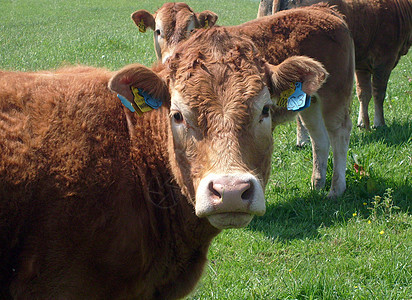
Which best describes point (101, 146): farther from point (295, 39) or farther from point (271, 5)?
point (271, 5)

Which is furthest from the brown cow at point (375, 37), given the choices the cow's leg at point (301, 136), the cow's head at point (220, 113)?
the cow's head at point (220, 113)

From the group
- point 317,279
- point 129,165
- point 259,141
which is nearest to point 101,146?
point 129,165

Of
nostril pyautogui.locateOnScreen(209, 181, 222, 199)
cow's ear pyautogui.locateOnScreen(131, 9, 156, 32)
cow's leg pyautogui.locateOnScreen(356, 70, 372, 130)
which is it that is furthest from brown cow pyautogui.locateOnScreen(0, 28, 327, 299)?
cow's ear pyautogui.locateOnScreen(131, 9, 156, 32)

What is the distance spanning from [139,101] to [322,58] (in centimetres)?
341

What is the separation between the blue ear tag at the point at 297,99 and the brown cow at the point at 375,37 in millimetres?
4492

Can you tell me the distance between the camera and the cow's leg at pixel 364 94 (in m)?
8.41

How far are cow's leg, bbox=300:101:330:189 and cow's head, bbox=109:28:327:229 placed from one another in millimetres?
2889

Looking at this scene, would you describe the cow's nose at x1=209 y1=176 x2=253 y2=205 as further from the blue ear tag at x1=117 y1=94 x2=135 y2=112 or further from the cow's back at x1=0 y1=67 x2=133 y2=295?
the blue ear tag at x1=117 y1=94 x2=135 y2=112

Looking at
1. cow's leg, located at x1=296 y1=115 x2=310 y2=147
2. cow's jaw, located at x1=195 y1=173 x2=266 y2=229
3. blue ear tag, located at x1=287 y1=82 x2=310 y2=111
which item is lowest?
cow's leg, located at x1=296 y1=115 x2=310 y2=147

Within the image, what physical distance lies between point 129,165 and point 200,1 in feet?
130

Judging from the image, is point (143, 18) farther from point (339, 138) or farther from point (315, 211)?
point (315, 211)

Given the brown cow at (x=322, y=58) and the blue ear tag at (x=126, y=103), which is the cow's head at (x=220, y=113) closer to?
the blue ear tag at (x=126, y=103)

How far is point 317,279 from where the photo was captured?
4270mm

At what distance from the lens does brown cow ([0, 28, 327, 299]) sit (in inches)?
122
